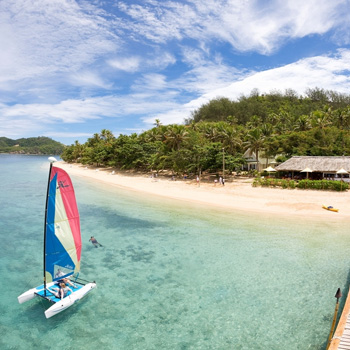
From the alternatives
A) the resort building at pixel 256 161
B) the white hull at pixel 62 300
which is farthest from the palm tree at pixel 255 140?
the white hull at pixel 62 300

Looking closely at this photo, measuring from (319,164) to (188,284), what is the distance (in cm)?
3064

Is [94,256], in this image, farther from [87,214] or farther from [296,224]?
[296,224]

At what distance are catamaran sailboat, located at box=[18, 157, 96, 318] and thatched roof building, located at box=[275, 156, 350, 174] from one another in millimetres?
33630

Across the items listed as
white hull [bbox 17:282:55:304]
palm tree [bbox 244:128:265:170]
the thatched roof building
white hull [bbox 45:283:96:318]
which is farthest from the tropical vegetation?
white hull [bbox 17:282:55:304]

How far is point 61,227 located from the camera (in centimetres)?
1097

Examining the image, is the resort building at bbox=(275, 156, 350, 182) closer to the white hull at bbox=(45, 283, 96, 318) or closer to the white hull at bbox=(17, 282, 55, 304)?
the white hull at bbox=(45, 283, 96, 318)

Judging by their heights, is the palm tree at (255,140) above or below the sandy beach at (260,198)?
above

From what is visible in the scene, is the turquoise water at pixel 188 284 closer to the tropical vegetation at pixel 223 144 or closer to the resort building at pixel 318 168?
the resort building at pixel 318 168

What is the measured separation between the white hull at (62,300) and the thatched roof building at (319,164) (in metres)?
33.3

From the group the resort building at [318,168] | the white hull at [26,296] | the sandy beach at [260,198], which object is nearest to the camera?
the white hull at [26,296]

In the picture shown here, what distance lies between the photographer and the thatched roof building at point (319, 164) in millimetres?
35375

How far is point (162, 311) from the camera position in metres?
11.7

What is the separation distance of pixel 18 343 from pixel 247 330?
8.50m

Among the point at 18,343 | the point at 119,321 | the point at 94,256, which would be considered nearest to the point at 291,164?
the point at 94,256
